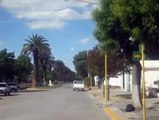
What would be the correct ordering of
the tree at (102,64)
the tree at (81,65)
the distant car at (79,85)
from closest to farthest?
the tree at (102,64) → the distant car at (79,85) → the tree at (81,65)

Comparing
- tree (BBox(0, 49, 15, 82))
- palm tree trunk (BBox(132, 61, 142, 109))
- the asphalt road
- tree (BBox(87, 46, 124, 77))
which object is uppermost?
tree (BBox(0, 49, 15, 82))

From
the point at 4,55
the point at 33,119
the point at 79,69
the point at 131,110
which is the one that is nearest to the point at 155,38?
the point at 33,119

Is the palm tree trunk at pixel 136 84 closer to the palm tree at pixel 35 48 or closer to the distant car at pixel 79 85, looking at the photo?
the distant car at pixel 79 85

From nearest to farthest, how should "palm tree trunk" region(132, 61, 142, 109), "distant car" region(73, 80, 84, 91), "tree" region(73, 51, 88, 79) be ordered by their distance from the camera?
"palm tree trunk" region(132, 61, 142, 109) < "distant car" region(73, 80, 84, 91) < "tree" region(73, 51, 88, 79)

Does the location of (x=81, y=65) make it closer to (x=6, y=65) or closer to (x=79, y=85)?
(x=6, y=65)

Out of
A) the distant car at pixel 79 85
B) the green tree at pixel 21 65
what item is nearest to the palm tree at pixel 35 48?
the green tree at pixel 21 65

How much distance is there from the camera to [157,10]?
14875mm

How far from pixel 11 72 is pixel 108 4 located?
75735mm

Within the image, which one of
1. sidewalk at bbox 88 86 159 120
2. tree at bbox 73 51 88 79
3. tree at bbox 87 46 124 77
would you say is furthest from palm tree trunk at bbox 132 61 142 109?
tree at bbox 73 51 88 79

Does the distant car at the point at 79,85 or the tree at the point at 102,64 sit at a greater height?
the tree at the point at 102,64

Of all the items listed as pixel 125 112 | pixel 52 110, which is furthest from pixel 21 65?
pixel 125 112

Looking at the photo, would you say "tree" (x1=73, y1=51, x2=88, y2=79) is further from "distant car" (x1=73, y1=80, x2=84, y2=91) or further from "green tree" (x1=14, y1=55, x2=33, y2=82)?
"distant car" (x1=73, y1=80, x2=84, y2=91)

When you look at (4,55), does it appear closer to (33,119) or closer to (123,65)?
(123,65)

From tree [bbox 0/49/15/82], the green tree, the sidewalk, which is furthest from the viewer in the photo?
the green tree
